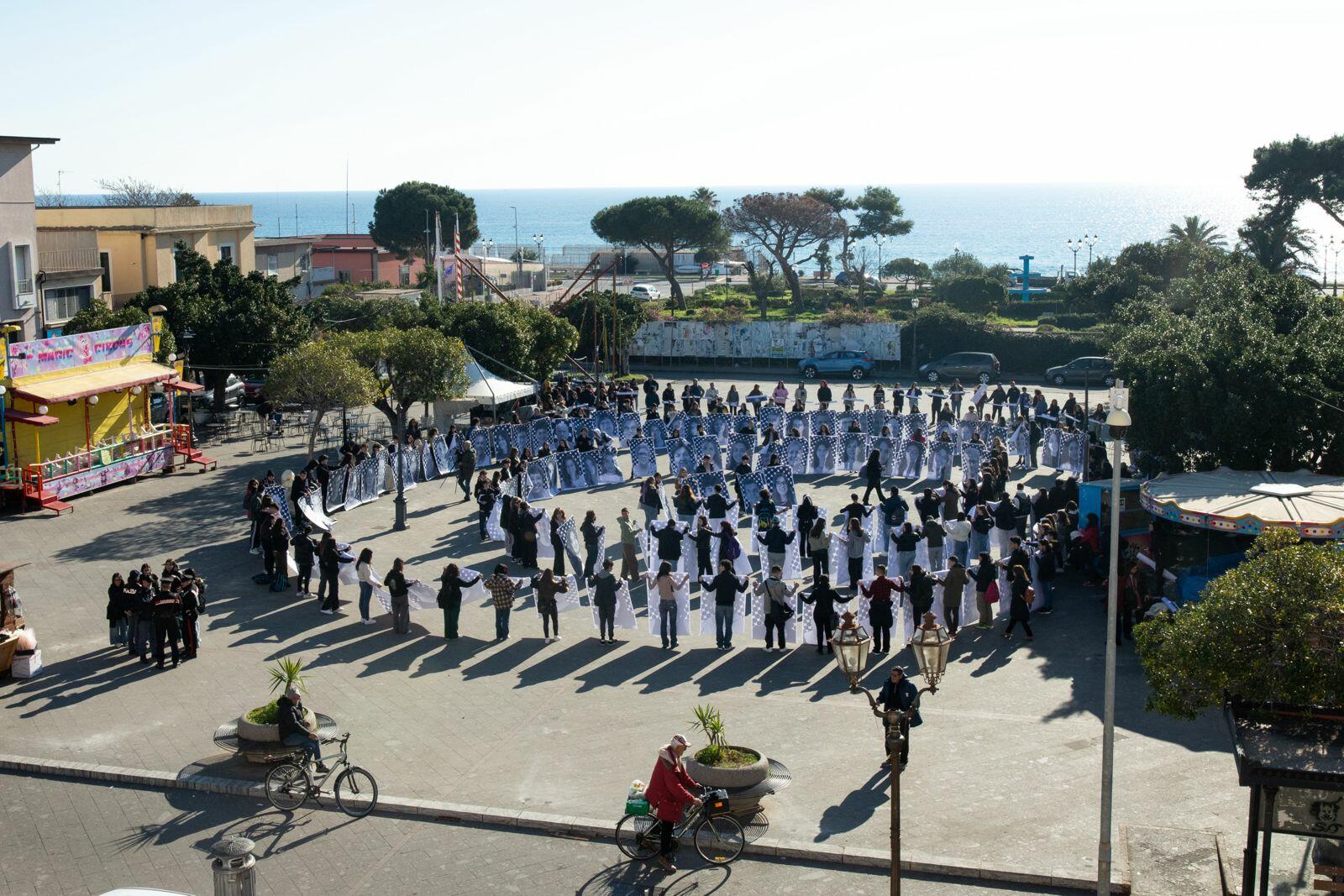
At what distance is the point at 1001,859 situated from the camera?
12016 millimetres

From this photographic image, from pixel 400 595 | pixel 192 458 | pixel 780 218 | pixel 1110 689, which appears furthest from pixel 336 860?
pixel 780 218

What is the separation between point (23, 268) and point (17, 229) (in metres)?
1.06

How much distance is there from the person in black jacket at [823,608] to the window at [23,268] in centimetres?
2522

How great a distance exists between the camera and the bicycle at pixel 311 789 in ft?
43.4

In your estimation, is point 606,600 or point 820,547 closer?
point 606,600

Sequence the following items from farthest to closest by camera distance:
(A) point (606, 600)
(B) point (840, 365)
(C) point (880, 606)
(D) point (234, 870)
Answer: (B) point (840, 365) → (A) point (606, 600) → (C) point (880, 606) → (D) point (234, 870)

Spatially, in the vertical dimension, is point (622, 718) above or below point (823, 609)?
below

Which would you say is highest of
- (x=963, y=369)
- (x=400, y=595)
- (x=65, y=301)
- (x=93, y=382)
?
(x=65, y=301)

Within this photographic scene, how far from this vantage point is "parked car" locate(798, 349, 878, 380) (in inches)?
1914

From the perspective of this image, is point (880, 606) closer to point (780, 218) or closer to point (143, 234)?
point (143, 234)

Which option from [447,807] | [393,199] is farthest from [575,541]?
[393,199]

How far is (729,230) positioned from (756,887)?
65.6 meters

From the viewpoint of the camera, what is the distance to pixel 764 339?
51281mm

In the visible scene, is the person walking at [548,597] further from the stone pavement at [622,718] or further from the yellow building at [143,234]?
the yellow building at [143,234]
